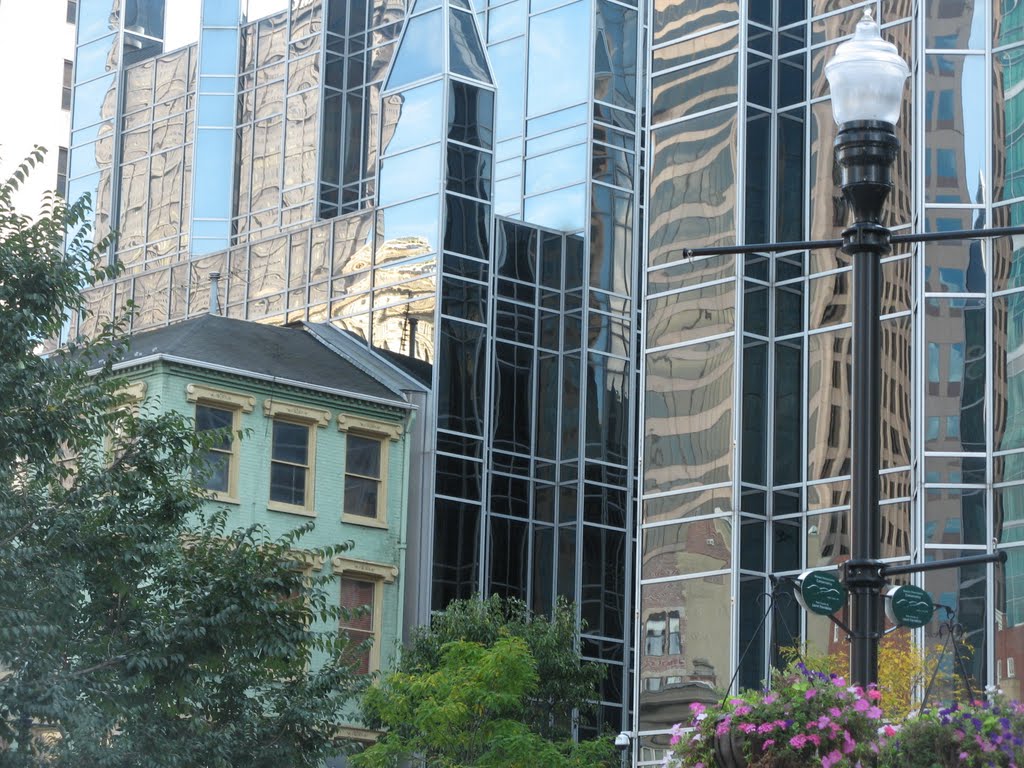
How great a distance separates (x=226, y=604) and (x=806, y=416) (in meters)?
14.4

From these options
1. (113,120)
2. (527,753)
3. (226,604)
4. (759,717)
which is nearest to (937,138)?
(527,753)

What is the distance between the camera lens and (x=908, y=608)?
11898 mm

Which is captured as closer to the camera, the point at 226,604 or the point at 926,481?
the point at 226,604

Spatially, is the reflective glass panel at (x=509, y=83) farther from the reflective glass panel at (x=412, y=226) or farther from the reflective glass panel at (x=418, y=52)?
the reflective glass panel at (x=412, y=226)

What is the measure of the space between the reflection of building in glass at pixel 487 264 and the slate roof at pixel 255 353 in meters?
1.53

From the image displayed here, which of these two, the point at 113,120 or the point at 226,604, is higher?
the point at 113,120

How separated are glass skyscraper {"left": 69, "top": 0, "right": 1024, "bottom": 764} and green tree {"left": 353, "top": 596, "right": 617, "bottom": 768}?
198 cm

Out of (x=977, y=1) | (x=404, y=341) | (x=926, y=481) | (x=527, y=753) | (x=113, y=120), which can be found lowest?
(x=527, y=753)

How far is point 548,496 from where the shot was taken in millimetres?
51969

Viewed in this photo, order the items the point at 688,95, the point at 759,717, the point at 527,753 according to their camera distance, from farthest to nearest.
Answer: the point at 688,95 → the point at 527,753 → the point at 759,717

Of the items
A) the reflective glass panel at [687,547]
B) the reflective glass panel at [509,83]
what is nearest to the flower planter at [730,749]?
the reflective glass panel at [687,547]

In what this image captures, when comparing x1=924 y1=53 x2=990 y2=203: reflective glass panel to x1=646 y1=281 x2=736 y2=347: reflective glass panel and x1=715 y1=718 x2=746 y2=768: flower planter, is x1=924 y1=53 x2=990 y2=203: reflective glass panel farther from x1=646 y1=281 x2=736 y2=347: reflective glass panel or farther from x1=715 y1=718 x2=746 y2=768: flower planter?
x1=715 y1=718 x2=746 y2=768: flower planter

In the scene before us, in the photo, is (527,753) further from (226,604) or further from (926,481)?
(226,604)

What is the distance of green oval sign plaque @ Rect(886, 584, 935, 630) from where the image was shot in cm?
1184
